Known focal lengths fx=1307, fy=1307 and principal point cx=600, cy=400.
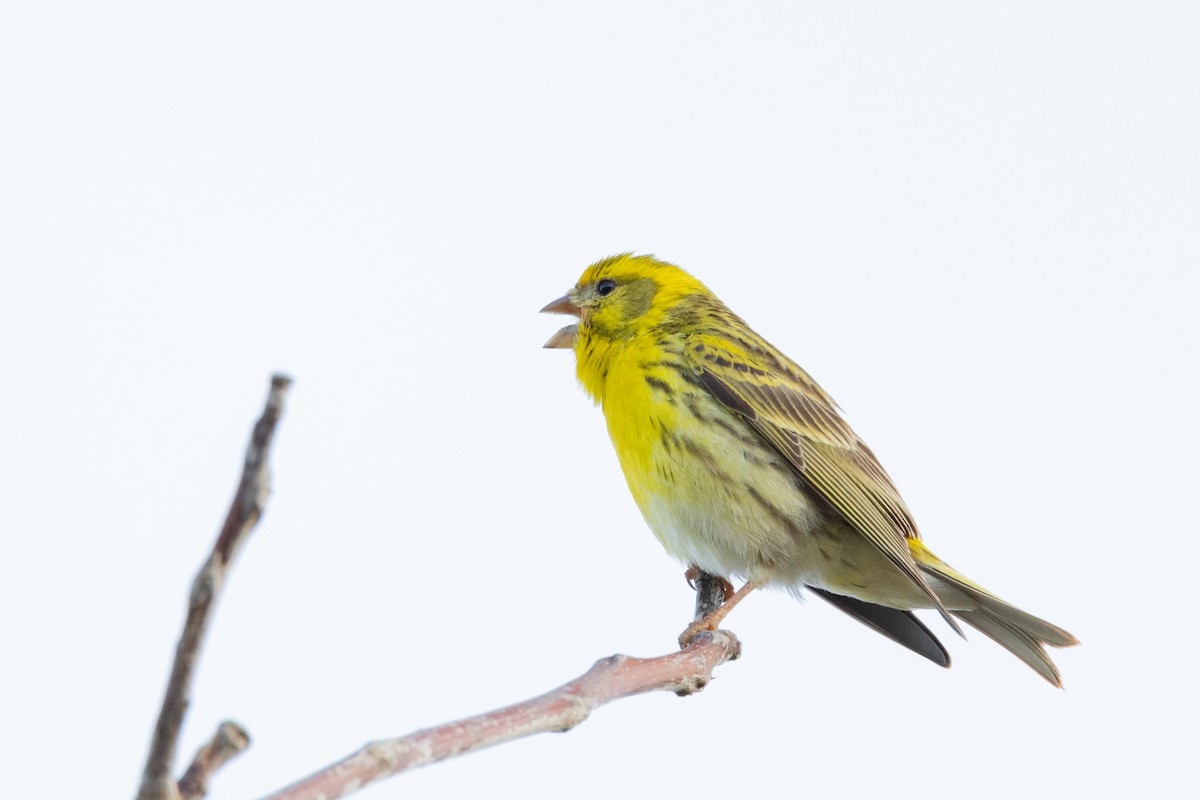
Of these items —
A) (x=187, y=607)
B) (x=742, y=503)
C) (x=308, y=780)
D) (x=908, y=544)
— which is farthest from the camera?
(x=908, y=544)

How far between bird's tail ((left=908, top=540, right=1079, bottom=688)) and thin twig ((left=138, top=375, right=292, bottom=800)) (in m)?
4.53

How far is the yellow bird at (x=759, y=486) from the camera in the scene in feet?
18.6

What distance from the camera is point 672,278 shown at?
22.4ft

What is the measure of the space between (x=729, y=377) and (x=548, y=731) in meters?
3.32

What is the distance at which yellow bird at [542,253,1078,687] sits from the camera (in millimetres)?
5676

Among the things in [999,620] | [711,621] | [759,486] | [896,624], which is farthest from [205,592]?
[896,624]

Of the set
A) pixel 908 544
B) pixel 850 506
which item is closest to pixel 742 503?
pixel 850 506

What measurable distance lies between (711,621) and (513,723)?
9.30 ft

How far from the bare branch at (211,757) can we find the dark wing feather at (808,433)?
155 inches

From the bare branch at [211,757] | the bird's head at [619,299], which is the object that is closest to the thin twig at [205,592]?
the bare branch at [211,757]

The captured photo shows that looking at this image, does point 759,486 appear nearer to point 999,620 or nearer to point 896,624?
point 896,624

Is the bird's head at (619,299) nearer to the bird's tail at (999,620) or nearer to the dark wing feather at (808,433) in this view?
the dark wing feather at (808,433)

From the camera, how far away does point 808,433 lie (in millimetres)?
6098

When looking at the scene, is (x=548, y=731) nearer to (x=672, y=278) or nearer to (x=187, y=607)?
(x=187, y=607)
